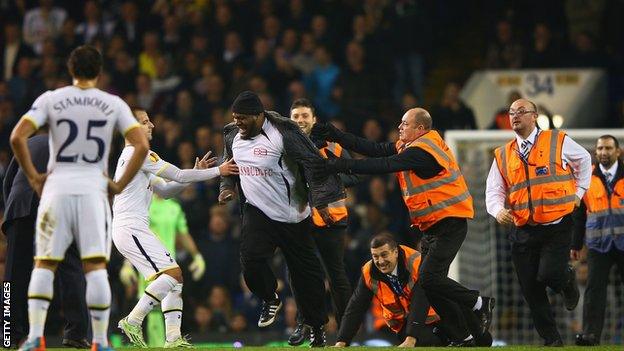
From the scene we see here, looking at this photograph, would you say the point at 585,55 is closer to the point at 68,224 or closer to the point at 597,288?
the point at 597,288

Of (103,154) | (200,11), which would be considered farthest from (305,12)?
(103,154)

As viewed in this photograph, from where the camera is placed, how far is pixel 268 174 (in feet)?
37.9

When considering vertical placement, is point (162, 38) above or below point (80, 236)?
above

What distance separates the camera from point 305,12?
66.0 ft

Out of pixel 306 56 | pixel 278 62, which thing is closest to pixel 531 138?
pixel 278 62

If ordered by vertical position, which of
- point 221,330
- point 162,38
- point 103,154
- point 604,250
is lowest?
point 221,330

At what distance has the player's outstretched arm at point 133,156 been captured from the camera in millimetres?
9148

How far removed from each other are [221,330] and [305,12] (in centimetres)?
548

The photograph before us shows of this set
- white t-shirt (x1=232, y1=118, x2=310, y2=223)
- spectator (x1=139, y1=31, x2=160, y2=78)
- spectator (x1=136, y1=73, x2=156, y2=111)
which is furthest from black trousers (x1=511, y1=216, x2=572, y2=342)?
spectator (x1=139, y1=31, x2=160, y2=78)

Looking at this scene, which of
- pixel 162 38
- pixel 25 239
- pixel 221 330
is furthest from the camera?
pixel 162 38

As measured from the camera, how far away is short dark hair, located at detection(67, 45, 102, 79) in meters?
9.06

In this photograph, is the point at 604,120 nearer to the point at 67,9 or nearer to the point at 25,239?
the point at 67,9

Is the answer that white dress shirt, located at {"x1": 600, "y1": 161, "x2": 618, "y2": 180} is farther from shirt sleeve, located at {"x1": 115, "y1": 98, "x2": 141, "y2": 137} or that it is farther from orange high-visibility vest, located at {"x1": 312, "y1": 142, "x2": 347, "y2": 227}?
shirt sleeve, located at {"x1": 115, "y1": 98, "x2": 141, "y2": 137}

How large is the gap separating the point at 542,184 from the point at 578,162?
411 millimetres
